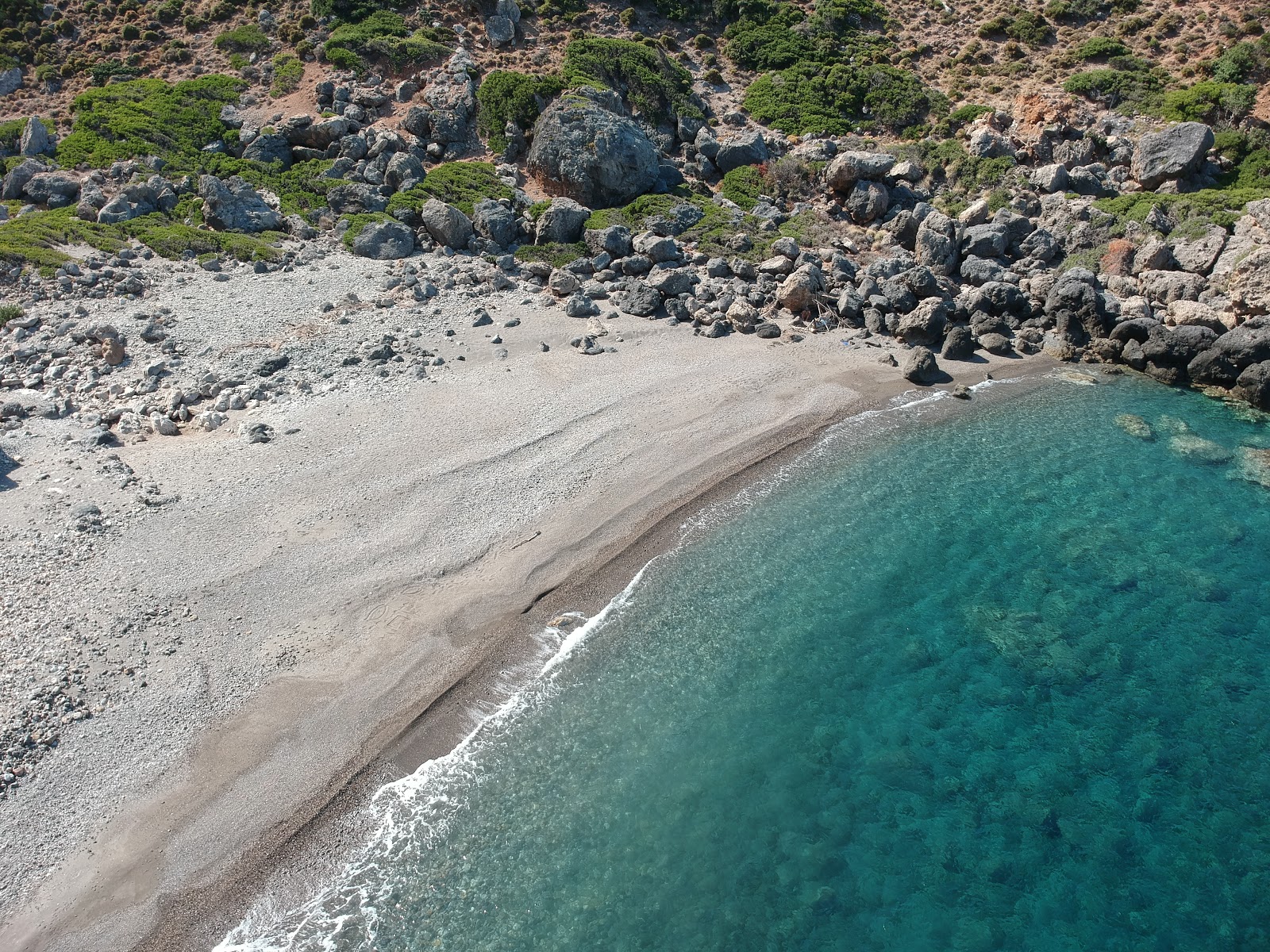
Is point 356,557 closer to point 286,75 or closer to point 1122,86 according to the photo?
point 286,75

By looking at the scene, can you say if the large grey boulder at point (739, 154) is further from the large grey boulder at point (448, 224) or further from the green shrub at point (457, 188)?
the large grey boulder at point (448, 224)


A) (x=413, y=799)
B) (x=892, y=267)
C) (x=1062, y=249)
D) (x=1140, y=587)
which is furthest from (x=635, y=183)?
(x=413, y=799)

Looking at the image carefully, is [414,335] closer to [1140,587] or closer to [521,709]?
[521,709]

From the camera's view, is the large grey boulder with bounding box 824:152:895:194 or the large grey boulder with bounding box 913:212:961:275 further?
the large grey boulder with bounding box 824:152:895:194

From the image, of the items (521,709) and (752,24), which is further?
(752,24)

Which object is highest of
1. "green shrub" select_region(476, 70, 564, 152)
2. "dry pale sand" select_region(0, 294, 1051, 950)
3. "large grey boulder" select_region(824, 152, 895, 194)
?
"green shrub" select_region(476, 70, 564, 152)

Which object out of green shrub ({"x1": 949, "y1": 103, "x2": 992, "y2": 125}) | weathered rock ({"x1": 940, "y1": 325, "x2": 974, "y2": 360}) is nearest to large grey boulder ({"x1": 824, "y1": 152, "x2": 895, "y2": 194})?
green shrub ({"x1": 949, "y1": 103, "x2": 992, "y2": 125})

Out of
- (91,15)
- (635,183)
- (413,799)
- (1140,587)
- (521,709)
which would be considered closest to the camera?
(413,799)

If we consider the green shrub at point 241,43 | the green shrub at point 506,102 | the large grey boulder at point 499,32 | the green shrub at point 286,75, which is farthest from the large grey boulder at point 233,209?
the large grey boulder at point 499,32

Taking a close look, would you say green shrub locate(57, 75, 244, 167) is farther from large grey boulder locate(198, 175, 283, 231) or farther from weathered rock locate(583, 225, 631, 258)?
weathered rock locate(583, 225, 631, 258)
